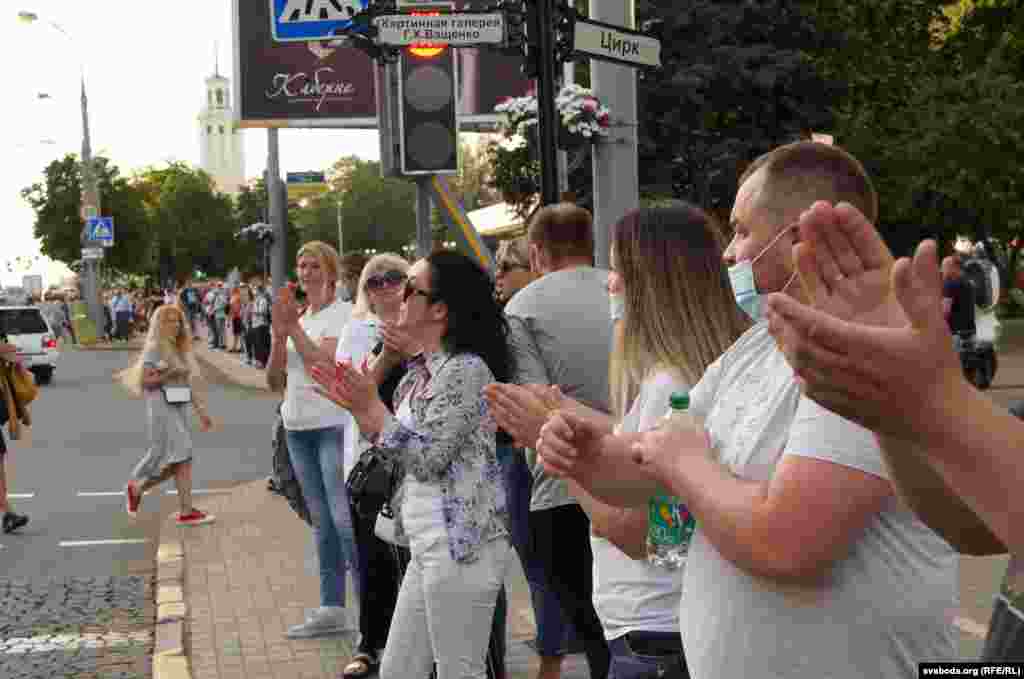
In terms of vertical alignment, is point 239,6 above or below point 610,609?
above

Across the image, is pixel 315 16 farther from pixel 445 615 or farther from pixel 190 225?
pixel 190 225

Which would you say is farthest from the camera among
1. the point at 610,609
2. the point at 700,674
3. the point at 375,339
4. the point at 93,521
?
the point at 93,521

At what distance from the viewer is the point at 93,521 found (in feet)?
38.6

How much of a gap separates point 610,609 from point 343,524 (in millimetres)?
3753

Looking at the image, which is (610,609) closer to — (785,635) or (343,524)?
(785,635)

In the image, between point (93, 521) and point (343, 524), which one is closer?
point (343, 524)

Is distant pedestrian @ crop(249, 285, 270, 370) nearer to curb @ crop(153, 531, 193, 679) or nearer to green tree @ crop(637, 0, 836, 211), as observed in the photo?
green tree @ crop(637, 0, 836, 211)

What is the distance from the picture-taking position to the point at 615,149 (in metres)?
8.26

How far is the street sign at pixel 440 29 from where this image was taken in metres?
7.52

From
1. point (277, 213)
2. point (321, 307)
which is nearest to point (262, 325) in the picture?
point (277, 213)

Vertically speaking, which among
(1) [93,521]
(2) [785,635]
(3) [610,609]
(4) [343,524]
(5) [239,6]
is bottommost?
(1) [93,521]

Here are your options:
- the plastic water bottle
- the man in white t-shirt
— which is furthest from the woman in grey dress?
the man in white t-shirt

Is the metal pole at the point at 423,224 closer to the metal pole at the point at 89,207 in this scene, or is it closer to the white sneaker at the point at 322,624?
the white sneaker at the point at 322,624

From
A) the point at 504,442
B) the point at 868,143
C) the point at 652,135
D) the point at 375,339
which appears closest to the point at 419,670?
the point at 504,442
